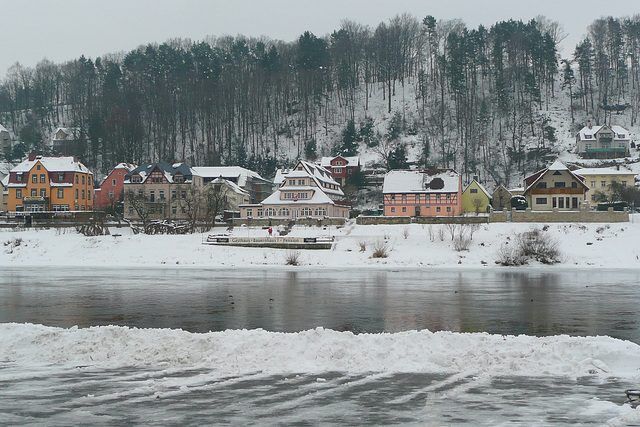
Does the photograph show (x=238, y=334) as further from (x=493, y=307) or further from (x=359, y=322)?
(x=493, y=307)

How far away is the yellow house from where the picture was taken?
87500 millimetres

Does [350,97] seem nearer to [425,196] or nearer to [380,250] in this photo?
[425,196]

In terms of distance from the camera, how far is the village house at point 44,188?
9119cm

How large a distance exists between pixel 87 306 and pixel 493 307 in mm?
15903

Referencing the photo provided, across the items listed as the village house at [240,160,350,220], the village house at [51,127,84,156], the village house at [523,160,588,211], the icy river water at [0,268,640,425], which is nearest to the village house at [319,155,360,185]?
the village house at [240,160,350,220]

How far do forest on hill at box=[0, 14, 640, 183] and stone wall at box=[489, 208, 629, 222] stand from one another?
37.8 metres

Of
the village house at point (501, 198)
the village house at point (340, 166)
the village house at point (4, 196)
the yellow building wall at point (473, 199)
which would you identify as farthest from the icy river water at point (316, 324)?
the village house at point (340, 166)

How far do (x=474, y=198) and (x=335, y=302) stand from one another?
67.5m

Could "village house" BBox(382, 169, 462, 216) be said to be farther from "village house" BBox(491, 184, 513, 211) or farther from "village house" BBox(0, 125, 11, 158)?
"village house" BBox(0, 125, 11, 158)

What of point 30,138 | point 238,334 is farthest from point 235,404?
point 30,138

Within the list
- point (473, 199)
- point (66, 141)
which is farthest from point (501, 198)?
point (66, 141)

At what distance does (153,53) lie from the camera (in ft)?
470

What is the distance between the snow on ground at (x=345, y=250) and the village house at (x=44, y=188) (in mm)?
28479

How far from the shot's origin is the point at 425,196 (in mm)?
83562
